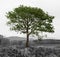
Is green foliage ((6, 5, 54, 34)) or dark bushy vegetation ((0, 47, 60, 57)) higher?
green foliage ((6, 5, 54, 34))

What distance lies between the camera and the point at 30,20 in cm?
5922

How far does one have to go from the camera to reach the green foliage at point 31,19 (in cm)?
5847

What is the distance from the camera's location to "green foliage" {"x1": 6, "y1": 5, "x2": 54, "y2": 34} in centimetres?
5847

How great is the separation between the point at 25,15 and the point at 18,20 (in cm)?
312

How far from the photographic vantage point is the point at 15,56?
47.7 m

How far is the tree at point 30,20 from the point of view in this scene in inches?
2302

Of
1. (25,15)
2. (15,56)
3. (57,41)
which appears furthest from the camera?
(57,41)

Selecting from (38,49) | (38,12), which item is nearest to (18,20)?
(38,12)

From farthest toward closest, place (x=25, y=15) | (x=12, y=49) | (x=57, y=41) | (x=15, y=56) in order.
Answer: (x=57, y=41)
(x=25, y=15)
(x=12, y=49)
(x=15, y=56)

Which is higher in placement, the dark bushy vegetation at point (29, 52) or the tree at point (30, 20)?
the tree at point (30, 20)

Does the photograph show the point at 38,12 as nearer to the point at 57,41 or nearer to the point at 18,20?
the point at 18,20

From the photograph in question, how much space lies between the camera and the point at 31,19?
59.0m

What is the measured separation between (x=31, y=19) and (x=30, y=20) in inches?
17.9

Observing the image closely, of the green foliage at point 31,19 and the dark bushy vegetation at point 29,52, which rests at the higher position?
the green foliage at point 31,19
